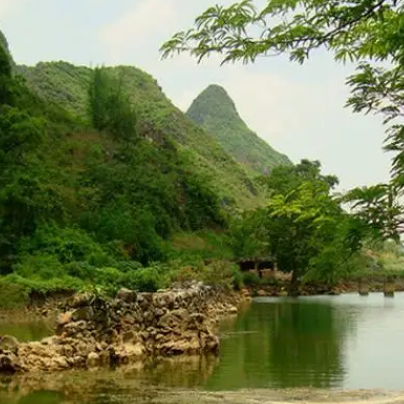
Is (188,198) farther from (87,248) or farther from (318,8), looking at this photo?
(318,8)

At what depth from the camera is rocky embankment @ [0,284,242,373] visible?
1401 cm

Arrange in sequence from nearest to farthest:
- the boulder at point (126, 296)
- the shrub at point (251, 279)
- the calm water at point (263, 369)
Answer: the calm water at point (263, 369)
the boulder at point (126, 296)
the shrub at point (251, 279)

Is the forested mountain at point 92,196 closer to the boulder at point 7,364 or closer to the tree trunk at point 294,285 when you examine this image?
the boulder at point 7,364

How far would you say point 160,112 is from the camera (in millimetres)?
114188

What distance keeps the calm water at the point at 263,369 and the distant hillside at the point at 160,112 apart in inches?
2508

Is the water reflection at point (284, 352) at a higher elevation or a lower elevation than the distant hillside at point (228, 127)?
lower

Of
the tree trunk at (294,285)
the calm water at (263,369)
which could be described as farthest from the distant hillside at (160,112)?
the calm water at (263,369)

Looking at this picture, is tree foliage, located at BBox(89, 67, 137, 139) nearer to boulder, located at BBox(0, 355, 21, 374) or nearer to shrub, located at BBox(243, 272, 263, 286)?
shrub, located at BBox(243, 272, 263, 286)

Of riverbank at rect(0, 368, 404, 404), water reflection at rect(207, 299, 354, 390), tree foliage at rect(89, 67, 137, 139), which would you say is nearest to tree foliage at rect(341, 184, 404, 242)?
riverbank at rect(0, 368, 404, 404)

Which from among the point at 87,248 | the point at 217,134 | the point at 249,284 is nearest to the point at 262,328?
the point at 87,248

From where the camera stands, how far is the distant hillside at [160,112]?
9506cm

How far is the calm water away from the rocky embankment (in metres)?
0.64

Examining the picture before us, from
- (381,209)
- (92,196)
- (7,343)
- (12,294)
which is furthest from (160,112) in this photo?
(381,209)

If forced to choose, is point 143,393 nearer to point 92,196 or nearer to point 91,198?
point 91,198
